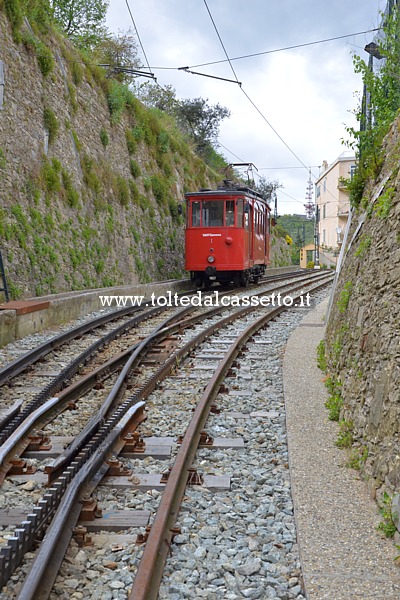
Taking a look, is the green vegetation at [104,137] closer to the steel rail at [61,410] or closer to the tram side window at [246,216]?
Answer: the tram side window at [246,216]

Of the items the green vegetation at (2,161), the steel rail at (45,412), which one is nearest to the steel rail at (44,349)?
the steel rail at (45,412)

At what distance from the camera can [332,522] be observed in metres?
3.76

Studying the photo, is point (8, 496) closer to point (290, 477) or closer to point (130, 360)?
point (290, 477)

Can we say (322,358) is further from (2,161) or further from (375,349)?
(2,161)

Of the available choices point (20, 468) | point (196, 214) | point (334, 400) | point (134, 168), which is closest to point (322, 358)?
point (334, 400)

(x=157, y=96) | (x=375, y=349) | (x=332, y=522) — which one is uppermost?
(x=157, y=96)

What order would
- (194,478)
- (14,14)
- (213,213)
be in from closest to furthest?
1. (194,478)
2. (14,14)
3. (213,213)

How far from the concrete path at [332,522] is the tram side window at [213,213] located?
13.9 metres

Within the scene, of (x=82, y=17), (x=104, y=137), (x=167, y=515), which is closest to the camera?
(x=167, y=515)

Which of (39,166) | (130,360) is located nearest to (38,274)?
(39,166)

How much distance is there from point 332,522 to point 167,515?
0.96m

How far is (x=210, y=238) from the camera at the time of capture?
19828mm

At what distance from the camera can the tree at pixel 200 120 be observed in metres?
42.4

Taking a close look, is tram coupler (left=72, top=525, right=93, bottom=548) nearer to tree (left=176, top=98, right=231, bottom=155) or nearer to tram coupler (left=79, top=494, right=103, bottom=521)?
tram coupler (left=79, top=494, right=103, bottom=521)
